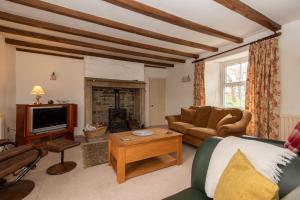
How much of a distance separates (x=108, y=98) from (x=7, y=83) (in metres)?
2.78

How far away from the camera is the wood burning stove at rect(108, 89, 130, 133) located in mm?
5495

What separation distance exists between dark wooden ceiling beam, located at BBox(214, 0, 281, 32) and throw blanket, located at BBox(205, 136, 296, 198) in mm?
1936

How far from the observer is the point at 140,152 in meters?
2.38

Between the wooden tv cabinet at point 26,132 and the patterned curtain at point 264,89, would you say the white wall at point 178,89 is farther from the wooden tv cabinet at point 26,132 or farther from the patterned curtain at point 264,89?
the wooden tv cabinet at point 26,132

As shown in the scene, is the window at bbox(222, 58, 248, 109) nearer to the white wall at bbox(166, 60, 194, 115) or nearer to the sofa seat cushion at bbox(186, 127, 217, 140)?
the white wall at bbox(166, 60, 194, 115)

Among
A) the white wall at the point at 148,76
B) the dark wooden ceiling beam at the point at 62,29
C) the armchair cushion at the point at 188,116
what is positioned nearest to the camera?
the dark wooden ceiling beam at the point at 62,29

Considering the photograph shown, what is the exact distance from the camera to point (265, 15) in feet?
8.77

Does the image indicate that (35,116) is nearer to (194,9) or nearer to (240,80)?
(194,9)

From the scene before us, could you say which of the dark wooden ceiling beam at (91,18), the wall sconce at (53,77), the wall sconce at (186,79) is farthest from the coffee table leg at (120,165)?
the wall sconce at (186,79)

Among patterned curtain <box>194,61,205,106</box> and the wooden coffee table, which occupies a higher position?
patterned curtain <box>194,61,205,106</box>

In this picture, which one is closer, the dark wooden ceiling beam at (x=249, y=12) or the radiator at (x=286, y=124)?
the dark wooden ceiling beam at (x=249, y=12)

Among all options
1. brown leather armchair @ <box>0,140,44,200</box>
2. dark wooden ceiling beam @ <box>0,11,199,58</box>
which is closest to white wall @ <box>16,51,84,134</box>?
dark wooden ceiling beam @ <box>0,11,199,58</box>

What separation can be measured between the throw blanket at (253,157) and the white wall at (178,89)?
14.2 feet

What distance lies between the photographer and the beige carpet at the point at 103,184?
1.94m
